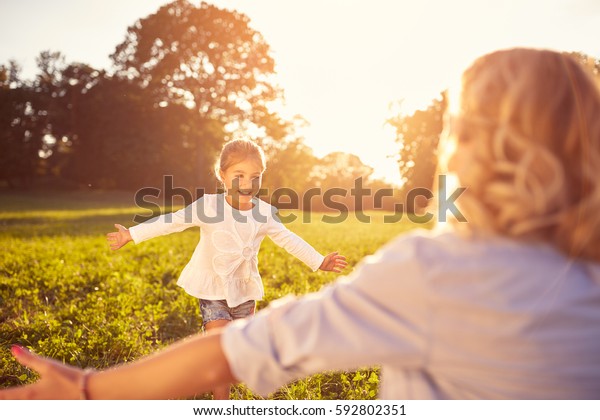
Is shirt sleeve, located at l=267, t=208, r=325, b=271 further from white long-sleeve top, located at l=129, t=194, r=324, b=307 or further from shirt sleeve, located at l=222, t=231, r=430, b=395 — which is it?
shirt sleeve, located at l=222, t=231, r=430, b=395

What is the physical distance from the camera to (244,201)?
3.68 meters

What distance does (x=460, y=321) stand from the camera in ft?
3.15

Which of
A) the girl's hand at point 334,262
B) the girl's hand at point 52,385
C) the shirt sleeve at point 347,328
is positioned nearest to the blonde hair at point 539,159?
the shirt sleeve at point 347,328

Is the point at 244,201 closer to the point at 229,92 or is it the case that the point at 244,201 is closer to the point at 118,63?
the point at 229,92

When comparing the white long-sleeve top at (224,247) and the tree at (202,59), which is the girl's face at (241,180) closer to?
the white long-sleeve top at (224,247)

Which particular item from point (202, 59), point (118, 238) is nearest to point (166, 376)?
point (118, 238)

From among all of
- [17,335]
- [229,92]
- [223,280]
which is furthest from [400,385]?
[229,92]

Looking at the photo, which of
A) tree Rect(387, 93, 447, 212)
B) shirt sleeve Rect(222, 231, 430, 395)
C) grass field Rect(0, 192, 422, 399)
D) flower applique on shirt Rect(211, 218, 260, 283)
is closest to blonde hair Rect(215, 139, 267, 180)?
flower applique on shirt Rect(211, 218, 260, 283)

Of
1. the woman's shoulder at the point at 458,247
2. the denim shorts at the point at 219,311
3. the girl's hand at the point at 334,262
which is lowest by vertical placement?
the denim shorts at the point at 219,311

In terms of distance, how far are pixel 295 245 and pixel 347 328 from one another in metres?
2.71

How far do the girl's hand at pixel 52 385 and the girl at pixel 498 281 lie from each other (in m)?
0.42

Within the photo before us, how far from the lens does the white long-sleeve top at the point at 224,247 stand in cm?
352

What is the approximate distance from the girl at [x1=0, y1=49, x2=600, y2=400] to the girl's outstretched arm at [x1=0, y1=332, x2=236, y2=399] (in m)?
0.06

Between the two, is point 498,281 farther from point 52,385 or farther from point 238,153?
point 238,153
